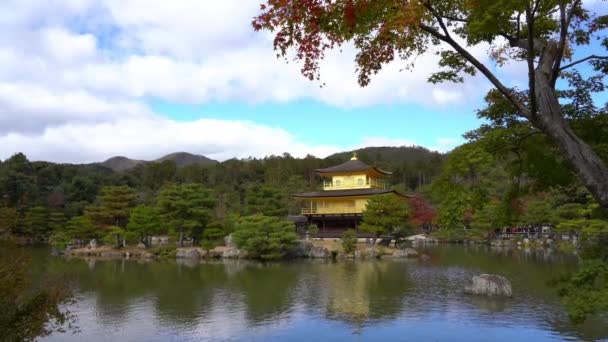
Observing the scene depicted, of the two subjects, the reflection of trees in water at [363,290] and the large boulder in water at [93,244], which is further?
the large boulder in water at [93,244]

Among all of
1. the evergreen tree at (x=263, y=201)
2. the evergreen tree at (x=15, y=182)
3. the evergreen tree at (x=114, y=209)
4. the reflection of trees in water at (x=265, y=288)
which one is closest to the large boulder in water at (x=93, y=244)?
the evergreen tree at (x=114, y=209)

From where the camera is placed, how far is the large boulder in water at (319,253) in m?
22.6

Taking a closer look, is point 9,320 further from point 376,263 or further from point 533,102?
point 376,263

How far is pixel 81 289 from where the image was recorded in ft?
45.9

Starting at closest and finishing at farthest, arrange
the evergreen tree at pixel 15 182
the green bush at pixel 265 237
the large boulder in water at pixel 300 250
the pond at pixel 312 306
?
the pond at pixel 312 306
the green bush at pixel 265 237
the large boulder in water at pixel 300 250
the evergreen tree at pixel 15 182

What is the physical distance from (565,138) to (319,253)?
19079 millimetres

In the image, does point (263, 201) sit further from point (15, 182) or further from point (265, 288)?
point (15, 182)

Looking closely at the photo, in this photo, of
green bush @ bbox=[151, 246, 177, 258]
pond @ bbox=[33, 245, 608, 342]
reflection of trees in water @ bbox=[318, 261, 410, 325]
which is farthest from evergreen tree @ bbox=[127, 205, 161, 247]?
reflection of trees in water @ bbox=[318, 261, 410, 325]

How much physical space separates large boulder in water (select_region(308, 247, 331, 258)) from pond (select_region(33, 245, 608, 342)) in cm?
362

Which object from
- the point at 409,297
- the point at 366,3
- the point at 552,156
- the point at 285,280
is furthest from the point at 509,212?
the point at 285,280

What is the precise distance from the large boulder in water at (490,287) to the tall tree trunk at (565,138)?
9.05 m

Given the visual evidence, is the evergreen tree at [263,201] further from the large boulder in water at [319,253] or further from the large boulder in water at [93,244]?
the large boulder in water at [93,244]

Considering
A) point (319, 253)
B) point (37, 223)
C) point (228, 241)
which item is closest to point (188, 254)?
point (228, 241)

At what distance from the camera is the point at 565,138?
4230 millimetres
